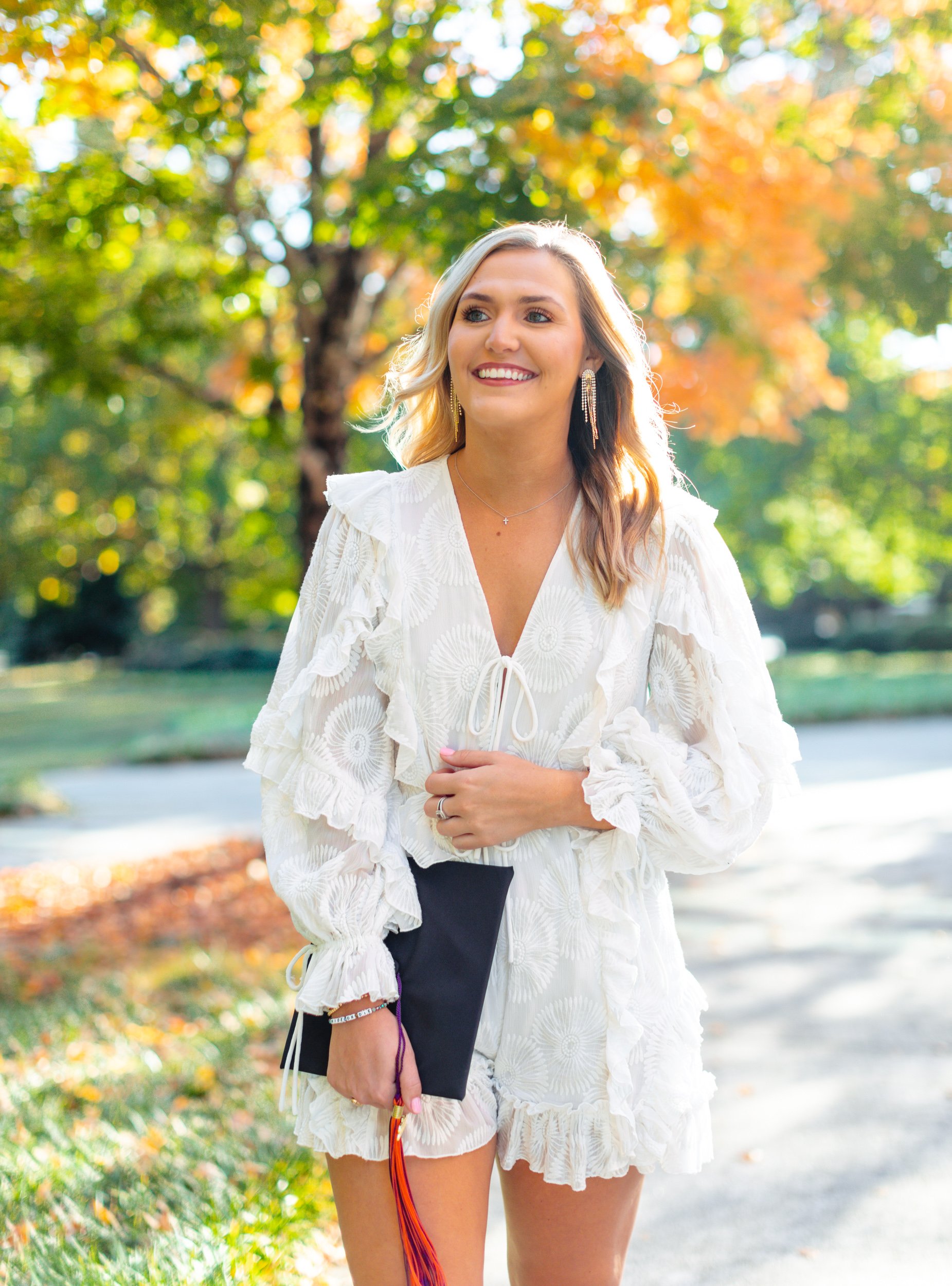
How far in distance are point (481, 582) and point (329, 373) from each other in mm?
5355

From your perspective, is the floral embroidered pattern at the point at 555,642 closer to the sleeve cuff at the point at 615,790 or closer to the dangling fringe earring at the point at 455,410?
the sleeve cuff at the point at 615,790

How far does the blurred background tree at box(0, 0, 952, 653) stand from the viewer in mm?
4852

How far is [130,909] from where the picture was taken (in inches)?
308

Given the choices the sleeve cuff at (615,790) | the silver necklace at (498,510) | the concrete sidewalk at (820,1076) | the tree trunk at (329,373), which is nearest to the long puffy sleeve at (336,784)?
the silver necklace at (498,510)

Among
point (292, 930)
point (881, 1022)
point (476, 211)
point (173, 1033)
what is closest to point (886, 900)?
point (881, 1022)

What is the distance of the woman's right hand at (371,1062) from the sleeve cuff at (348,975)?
1.2 inches

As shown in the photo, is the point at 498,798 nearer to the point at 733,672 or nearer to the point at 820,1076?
the point at 733,672

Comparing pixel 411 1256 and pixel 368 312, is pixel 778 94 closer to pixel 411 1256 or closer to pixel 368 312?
pixel 368 312

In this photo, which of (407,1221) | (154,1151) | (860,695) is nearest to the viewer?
(407,1221)

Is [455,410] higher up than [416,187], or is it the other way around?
[416,187]

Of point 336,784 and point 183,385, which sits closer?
point 336,784

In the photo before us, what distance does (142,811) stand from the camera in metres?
12.3

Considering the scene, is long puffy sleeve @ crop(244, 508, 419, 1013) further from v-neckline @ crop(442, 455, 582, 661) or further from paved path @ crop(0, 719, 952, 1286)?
paved path @ crop(0, 719, 952, 1286)

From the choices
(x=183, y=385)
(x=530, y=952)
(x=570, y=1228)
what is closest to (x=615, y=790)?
(x=530, y=952)
